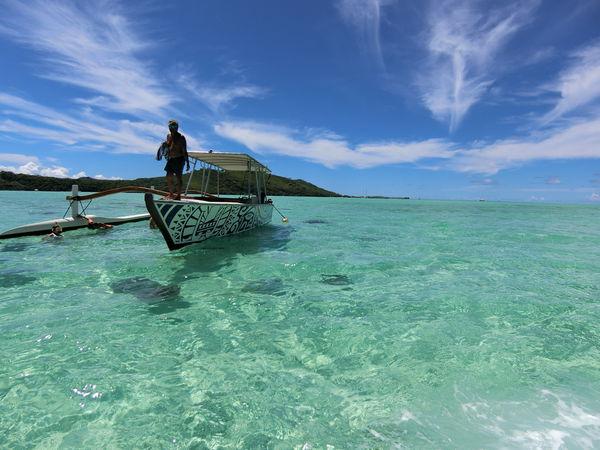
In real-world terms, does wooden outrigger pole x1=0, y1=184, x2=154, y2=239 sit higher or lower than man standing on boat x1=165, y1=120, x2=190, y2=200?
lower

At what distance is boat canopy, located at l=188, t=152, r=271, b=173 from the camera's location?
53.9 feet

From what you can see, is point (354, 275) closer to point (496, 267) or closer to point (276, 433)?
point (496, 267)

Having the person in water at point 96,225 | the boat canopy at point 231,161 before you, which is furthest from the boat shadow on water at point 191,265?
the person in water at point 96,225

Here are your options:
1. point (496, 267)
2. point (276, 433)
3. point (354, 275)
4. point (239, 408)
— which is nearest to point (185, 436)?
point (239, 408)

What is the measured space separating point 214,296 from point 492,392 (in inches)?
207

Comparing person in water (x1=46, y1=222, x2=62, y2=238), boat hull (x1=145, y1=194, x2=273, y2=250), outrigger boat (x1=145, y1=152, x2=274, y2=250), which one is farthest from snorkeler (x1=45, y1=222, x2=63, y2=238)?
boat hull (x1=145, y1=194, x2=273, y2=250)

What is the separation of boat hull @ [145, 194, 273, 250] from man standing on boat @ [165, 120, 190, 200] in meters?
0.88

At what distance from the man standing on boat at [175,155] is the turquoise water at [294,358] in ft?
11.5

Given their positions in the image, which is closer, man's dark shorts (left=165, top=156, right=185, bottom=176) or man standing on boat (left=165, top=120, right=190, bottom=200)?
man standing on boat (left=165, top=120, right=190, bottom=200)

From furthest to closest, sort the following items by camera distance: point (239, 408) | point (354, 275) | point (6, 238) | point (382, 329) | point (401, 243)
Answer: point (401, 243), point (6, 238), point (354, 275), point (382, 329), point (239, 408)

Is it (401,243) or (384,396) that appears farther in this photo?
(401,243)

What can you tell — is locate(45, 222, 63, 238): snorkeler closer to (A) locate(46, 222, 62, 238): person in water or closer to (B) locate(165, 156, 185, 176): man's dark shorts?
(A) locate(46, 222, 62, 238): person in water

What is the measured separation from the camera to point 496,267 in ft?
36.1

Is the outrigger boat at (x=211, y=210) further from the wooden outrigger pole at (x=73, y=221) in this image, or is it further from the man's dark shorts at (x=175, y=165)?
the wooden outrigger pole at (x=73, y=221)
